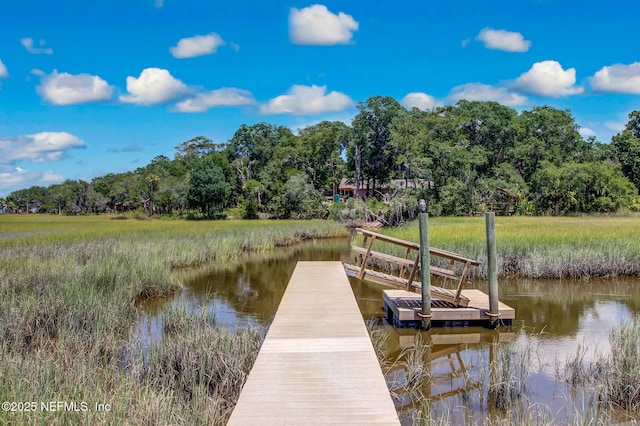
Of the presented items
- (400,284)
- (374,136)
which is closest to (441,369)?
(400,284)

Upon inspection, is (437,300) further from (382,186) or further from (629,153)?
(629,153)

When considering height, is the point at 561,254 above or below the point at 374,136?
below

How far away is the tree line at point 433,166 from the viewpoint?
44.0 m

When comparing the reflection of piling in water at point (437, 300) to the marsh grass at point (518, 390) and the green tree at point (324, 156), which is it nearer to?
the marsh grass at point (518, 390)

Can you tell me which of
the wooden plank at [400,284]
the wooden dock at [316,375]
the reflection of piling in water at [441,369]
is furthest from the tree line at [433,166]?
the wooden dock at [316,375]

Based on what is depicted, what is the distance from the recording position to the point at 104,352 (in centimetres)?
778

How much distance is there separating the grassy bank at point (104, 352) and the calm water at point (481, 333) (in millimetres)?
840

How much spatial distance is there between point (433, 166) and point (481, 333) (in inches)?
1423

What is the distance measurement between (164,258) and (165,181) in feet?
168

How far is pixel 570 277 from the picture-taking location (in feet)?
53.6

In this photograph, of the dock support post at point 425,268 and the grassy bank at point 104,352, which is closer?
the grassy bank at point 104,352

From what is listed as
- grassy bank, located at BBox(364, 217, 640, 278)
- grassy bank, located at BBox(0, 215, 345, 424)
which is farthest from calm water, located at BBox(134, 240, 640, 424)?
grassy bank, located at BBox(0, 215, 345, 424)

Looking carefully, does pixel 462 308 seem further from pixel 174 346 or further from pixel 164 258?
pixel 164 258

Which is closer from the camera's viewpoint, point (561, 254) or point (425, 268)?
point (425, 268)
